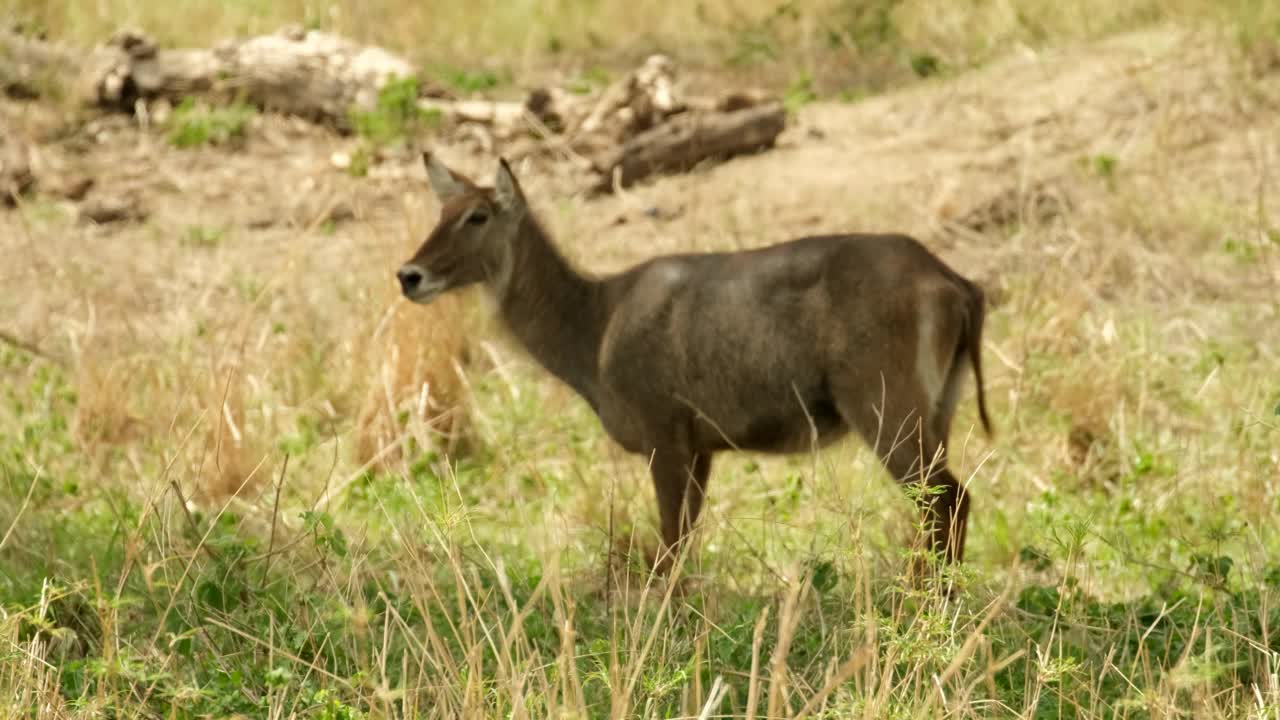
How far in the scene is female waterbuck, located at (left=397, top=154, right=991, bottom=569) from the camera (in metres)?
5.86

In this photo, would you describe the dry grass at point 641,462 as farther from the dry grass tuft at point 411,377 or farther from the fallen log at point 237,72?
the fallen log at point 237,72

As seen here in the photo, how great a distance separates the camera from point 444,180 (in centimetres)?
694

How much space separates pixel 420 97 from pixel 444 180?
540 centimetres

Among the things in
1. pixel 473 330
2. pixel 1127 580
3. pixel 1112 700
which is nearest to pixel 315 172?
pixel 473 330

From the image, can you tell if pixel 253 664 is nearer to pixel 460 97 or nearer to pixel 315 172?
pixel 315 172

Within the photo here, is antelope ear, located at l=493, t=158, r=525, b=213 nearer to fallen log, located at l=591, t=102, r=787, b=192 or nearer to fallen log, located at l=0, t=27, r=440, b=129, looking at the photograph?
fallen log, located at l=591, t=102, r=787, b=192

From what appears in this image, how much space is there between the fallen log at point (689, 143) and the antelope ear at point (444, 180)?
3.83 m

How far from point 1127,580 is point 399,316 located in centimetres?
341

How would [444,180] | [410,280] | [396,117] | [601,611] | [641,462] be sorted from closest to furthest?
1. [601,611]
2. [410,280]
3. [444,180]
4. [641,462]
5. [396,117]

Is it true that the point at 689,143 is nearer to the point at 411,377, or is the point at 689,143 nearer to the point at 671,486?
the point at 411,377

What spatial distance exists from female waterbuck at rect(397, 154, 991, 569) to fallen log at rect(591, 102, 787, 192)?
4.02 meters

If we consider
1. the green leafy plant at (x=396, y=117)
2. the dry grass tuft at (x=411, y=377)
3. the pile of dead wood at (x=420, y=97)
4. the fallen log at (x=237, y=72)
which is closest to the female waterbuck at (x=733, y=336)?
the dry grass tuft at (x=411, y=377)

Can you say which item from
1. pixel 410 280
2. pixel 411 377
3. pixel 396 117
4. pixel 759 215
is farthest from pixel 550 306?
pixel 396 117

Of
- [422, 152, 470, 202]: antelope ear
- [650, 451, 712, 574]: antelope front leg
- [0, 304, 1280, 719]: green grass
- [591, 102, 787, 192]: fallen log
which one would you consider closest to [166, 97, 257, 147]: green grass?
[591, 102, 787, 192]: fallen log
